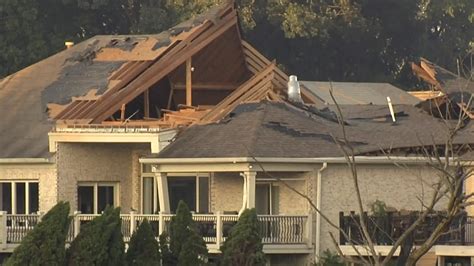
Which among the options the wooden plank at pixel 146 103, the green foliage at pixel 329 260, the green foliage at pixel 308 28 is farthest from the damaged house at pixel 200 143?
the green foliage at pixel 308 28

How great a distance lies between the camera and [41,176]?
146 feet

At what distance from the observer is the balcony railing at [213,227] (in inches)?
1586

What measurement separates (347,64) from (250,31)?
6.88 m

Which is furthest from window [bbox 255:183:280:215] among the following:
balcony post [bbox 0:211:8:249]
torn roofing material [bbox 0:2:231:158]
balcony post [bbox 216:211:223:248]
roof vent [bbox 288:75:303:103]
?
balcony post [bbox 0:211:8:249]

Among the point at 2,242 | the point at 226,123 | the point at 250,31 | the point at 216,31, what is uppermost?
the point at 250,31

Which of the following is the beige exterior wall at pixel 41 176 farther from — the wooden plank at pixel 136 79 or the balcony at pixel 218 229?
the balcony at pixel 218 229

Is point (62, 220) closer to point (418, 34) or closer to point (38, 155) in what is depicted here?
point (38, 155)

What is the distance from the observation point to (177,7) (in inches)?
2938

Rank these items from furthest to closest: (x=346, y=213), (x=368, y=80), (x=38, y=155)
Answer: (x=368, y=80)
(x=38, y=155)
(x=346, y=213)

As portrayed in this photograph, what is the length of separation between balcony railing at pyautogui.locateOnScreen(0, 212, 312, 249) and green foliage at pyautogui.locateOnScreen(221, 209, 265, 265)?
0.68 meters

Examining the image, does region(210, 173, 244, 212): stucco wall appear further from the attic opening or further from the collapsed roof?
the attic opening

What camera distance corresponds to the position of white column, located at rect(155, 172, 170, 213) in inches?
1650

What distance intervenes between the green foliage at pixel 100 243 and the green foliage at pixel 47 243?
13.8 inches

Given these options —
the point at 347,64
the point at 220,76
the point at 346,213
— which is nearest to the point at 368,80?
the point at 347,64
